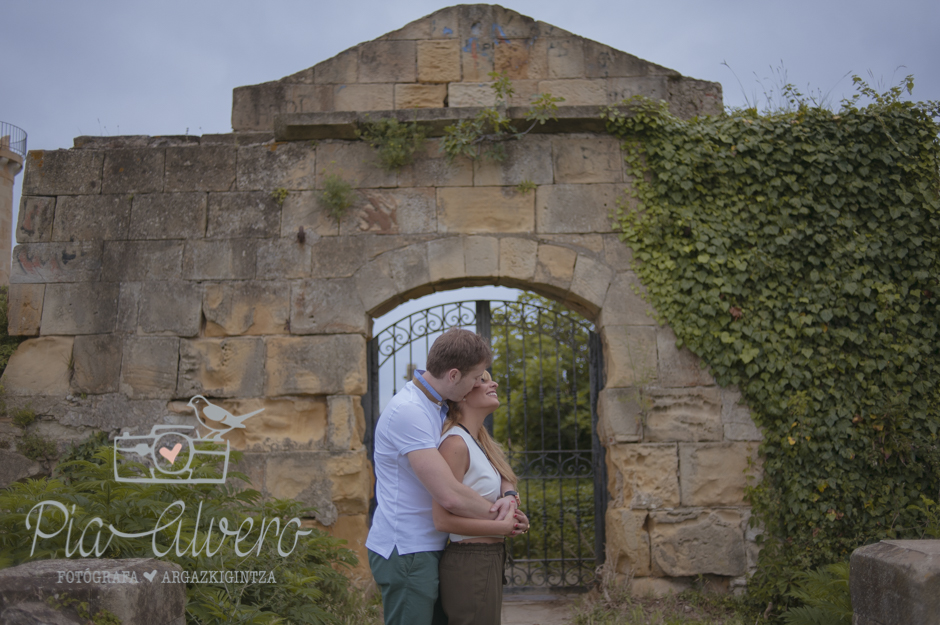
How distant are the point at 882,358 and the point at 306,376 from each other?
4.07m

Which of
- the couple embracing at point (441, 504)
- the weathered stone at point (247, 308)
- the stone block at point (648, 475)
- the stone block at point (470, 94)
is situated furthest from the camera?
the stone block at point (470, 94)

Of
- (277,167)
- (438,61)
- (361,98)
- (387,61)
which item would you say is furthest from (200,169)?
(438,61)

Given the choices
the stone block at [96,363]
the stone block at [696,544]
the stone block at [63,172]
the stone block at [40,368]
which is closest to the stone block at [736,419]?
the stone block at [696,544]

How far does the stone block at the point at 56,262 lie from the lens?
4.89 metres

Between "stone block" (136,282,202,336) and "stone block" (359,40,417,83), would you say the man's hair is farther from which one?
"stone block" (359,40,417,83)

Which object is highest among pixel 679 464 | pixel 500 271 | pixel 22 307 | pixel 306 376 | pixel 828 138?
pixel 828 138

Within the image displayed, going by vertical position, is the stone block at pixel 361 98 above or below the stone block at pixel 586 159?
above

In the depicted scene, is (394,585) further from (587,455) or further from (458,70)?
(458,70)

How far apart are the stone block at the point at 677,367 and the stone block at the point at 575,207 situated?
0.94m

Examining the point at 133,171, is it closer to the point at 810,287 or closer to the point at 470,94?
the point at 470,94

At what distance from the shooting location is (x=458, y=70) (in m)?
5.39

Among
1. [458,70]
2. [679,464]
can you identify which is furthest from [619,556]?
[458,70]

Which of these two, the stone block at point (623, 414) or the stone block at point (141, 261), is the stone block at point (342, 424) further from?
the stone block at point (623, 414)

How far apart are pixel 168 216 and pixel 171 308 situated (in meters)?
0.72
